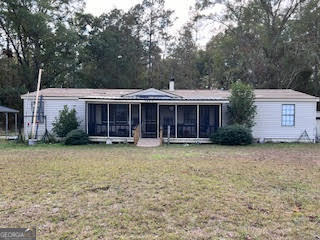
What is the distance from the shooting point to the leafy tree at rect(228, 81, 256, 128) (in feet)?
46.1

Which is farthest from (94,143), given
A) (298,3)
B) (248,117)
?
(298,3)

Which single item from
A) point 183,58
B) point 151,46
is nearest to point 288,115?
point 183,58

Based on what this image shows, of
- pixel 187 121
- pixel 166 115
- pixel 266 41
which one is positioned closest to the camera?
pixel 187 121

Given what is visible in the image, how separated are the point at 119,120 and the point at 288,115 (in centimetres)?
969

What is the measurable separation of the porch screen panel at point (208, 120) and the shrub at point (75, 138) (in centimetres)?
641

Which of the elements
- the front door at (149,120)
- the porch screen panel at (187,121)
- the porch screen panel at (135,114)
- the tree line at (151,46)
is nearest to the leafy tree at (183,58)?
the tree line at (151,46)

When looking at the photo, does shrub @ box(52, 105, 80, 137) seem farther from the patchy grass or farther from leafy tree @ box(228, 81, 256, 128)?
leafy tree @ box(228, 81, 256, 128)

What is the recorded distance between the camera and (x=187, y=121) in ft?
49.2

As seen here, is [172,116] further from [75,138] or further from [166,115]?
[75,138]

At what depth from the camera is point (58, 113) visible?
15.1m

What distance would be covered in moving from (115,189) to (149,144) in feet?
25.6

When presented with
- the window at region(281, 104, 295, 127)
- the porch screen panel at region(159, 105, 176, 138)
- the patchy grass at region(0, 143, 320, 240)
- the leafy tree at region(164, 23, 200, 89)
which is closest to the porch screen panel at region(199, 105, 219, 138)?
the porch screen panel at region(159, 105, 176, 138)

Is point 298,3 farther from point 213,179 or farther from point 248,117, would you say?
point 213,179

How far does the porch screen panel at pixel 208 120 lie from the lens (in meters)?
14.6
